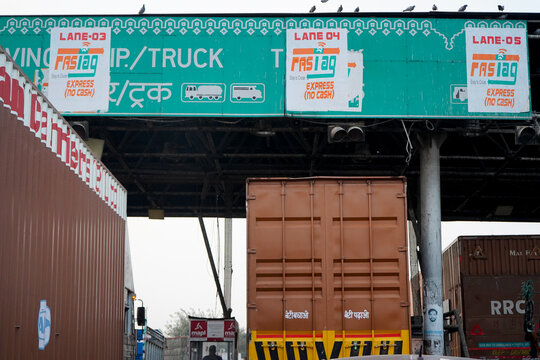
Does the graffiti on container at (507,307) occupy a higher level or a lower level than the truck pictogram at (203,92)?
lower

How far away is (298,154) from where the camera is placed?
2444 centimetres

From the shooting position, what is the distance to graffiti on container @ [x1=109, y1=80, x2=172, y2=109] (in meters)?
20.6

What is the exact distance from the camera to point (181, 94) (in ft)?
67.6

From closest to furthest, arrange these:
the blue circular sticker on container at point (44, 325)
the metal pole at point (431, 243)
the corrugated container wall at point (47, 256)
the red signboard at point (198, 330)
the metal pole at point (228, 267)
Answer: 1. the corrugated container wall at point (47, 256)
2. the blue circular sticker on container at point (44, 325)
3. the metal pole at point (431, 243)
4. the red signboard at point (198, 330)
5. the metal pole at point (228, 267)

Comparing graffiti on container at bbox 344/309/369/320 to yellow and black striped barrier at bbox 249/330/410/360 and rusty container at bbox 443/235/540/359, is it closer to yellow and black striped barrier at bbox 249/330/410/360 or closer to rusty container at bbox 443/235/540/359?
yellow and black striped barrier at bbox 249/330/410/360

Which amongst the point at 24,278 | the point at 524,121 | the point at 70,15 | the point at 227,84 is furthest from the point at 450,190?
the point at 24,278

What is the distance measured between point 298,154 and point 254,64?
177 inches

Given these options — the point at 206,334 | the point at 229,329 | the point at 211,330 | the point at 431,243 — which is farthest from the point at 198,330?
the point at 431,243

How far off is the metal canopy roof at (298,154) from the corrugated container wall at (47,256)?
7.23m

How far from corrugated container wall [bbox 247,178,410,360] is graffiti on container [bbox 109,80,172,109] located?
306 inches

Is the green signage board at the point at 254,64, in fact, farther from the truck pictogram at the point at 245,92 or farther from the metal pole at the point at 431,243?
the metal pole at the point at 431,243

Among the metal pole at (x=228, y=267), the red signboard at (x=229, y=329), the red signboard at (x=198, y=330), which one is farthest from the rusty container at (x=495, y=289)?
the metal pole at (x=228, y=267)

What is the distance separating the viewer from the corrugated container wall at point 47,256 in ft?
31.2

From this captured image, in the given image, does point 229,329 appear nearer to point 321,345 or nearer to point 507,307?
point 507,307
